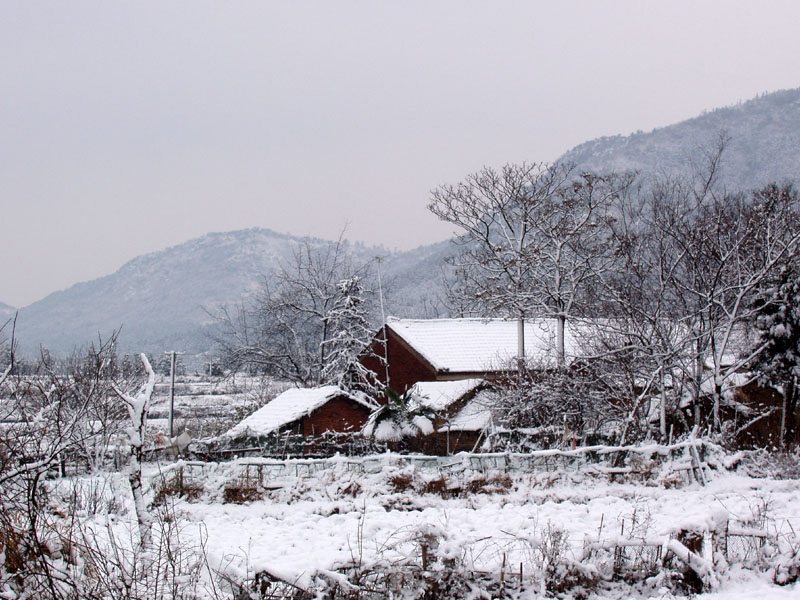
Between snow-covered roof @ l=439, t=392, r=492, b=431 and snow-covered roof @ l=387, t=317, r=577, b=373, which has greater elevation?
snow-covered roof @ l=387, t=317, r=577, b=373

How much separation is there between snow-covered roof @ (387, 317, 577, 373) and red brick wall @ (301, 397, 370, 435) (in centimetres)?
451

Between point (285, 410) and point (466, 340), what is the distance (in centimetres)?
1054

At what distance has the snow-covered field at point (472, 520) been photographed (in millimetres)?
8125

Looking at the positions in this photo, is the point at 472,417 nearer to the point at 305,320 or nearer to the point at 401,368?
the point at 401,368

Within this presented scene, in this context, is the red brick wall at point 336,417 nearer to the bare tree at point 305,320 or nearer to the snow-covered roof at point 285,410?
the snow-covered roof at point 285,410

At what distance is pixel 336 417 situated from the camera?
2917 centimetres

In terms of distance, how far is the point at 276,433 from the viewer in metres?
26.3

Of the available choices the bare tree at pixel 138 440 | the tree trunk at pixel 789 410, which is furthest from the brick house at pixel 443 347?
the bare tree at pixel 138 440

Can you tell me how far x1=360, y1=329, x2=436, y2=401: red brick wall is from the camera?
34.1 m

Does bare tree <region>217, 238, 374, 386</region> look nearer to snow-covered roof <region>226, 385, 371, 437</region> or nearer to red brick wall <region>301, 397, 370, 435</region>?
snow-covered roof <region>226, 385, 371, 437</region>

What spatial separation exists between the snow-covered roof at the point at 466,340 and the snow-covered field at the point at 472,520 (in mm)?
14908

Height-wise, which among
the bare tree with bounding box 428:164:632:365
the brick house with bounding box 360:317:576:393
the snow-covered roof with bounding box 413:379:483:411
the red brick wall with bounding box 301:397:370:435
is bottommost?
the red brick wall with bounding box 301:397:370:435

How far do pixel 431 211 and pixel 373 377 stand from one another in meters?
11.1

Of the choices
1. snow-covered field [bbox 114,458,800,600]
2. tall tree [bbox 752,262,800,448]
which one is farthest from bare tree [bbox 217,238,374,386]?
tall tree [bbox 752,262,800,448]
